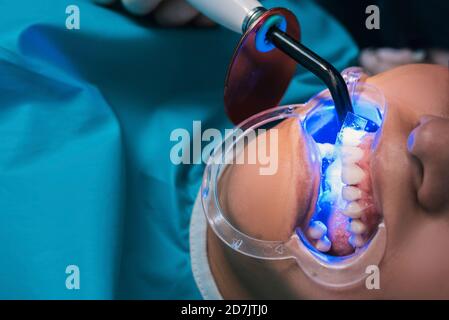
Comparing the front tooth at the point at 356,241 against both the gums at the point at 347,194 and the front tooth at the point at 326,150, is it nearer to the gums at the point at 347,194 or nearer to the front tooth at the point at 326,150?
the gums at the point at 347,194

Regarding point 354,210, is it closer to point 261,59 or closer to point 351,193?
point 351,193

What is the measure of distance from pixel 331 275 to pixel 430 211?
147mm

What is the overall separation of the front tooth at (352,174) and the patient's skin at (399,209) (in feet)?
0.08

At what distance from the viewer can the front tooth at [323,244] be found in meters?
0.77

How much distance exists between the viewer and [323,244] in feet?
2.54

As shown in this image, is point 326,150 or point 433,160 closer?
point 433,160

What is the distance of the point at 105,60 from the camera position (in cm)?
92

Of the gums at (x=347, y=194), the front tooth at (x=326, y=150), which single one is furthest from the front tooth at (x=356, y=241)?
the front tooth at (x=326, y=150)

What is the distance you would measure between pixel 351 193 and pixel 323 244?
82mm

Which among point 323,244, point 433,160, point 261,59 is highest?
point 261,59

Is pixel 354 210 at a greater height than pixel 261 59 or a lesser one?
lesser

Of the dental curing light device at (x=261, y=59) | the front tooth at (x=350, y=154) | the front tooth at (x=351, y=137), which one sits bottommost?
the front tooth at (x=350, y=154)

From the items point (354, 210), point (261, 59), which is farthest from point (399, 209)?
point (261, 59)

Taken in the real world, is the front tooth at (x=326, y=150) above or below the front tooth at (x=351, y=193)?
above
